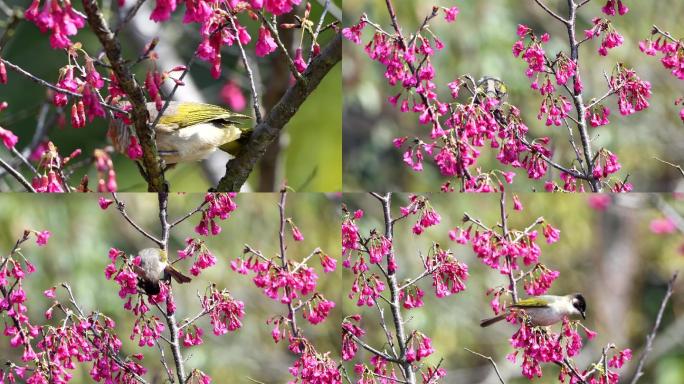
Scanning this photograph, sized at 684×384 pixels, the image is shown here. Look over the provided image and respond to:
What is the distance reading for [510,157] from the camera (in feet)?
9.86

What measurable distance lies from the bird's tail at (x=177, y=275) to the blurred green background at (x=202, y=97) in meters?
0.36

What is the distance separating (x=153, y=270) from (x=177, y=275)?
8cm

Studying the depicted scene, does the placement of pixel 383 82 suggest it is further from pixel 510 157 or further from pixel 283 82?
pixel 510 157

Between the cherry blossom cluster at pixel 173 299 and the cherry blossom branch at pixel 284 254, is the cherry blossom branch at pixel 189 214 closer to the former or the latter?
the cherry blossom cluster at pixel 173 299

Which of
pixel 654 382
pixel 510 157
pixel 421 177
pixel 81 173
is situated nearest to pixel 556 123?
pixel 510 157

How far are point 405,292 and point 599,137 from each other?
88 centimetres

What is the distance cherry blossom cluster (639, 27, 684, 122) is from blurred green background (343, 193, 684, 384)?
48cm

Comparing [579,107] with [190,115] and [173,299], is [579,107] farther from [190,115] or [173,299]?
[173,299]

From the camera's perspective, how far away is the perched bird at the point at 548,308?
306 centimetres

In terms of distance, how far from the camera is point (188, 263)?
3104mm

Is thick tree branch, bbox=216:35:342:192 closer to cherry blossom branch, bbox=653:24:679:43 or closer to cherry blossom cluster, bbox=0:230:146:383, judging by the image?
cherry blossom cluster, bbox=0:230:146:383

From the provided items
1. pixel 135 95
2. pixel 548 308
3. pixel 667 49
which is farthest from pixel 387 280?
pixel 667 49

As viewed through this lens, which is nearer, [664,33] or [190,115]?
[190,115]

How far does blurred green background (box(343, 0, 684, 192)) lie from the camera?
3139 millimetres
